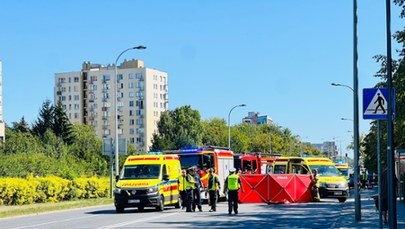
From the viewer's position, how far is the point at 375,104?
51.6 ft

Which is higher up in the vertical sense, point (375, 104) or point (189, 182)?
point (375, 104)

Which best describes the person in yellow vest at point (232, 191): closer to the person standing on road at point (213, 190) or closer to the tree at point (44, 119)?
the person standing on road at point (213, 190)

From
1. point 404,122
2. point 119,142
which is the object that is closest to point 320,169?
point 404,122

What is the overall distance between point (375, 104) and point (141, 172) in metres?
15.9

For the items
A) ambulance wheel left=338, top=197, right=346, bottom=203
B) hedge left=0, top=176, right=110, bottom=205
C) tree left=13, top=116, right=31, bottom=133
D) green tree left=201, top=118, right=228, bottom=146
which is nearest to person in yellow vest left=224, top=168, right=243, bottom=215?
ambulance wheel left=338, top=197, right=346, bottom=203

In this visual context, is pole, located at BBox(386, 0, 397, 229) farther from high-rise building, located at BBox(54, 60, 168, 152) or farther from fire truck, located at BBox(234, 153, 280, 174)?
→ high-rise building, located at BBox(54, 60, 168, 152)

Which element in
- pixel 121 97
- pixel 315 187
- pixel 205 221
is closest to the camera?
pixel 205 221

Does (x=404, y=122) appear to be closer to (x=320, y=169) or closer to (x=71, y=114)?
(x=320, y=169)

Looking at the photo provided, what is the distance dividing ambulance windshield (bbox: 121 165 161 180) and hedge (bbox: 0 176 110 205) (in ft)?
26.3

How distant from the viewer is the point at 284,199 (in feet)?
118

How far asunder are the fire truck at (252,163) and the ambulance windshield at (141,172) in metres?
16.0

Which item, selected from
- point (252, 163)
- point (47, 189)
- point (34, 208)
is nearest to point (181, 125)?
point (252, 163)

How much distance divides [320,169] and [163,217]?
16563 mm

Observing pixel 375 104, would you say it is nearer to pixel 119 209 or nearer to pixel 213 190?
pixel 213 190
